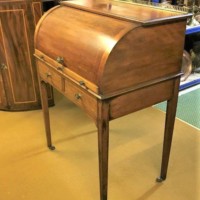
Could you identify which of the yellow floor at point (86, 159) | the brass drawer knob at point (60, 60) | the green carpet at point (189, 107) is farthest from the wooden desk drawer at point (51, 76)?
the green carpet at point (189, 107)

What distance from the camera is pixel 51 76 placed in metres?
1.65

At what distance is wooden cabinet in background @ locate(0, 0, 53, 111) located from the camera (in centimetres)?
216

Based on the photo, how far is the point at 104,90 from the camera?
1.20 m

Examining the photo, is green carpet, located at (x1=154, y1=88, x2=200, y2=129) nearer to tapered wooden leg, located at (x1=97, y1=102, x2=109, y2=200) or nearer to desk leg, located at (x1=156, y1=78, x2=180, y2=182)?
desk leg, located at (x1=156, y1=78, x2=180, y2=182)

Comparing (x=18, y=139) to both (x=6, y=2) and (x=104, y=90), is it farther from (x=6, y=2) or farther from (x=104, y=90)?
(x=104, y=90)

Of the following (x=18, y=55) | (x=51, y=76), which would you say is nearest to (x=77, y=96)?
(x=51, y=76)

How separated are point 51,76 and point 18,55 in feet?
2.73

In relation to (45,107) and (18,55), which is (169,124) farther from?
(18,55)

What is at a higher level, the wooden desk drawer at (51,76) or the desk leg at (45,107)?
the wooden desk drawer at (51,76)

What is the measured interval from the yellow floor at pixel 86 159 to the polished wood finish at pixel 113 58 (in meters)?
0.35

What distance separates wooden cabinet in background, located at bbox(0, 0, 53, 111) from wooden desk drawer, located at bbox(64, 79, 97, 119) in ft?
3.20

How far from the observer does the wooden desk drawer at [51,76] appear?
5.12 feet

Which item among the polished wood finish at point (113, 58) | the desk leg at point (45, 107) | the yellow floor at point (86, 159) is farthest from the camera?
the desk leg at point (45, 107)

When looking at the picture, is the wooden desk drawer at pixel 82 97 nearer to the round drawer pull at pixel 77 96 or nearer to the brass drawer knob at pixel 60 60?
the round drawer pull at pixel 77 96
